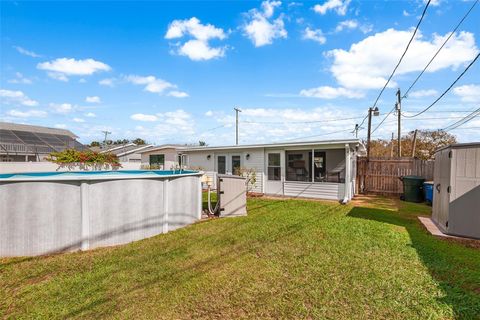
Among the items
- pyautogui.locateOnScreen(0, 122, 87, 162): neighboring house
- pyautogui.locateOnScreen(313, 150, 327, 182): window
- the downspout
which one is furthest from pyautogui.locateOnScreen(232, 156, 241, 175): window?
pyautogui.locateOnScreen(0, 122, 87, 162): neighboring house

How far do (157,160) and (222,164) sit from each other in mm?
8335

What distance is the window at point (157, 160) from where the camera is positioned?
20.0 metres

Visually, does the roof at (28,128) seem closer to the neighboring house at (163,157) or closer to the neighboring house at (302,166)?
the neighboring house at (163,157)

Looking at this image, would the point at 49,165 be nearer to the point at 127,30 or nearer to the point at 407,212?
the point at 127,30

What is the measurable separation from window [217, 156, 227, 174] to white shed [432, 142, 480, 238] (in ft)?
33.2

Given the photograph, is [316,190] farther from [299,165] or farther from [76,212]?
[76,212]

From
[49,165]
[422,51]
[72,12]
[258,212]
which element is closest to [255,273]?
[258,212]

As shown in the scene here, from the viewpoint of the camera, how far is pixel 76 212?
4.58 meters

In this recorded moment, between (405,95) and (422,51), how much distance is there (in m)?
11.0

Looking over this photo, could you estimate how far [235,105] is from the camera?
28.5m

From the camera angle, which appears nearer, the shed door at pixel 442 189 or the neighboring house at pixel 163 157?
the shed door at pixel 442 189

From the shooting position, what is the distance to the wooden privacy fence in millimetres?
11695

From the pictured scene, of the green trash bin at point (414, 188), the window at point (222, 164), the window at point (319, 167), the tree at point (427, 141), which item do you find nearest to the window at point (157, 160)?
the window at point (222, 164)

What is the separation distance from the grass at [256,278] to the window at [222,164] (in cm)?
857
